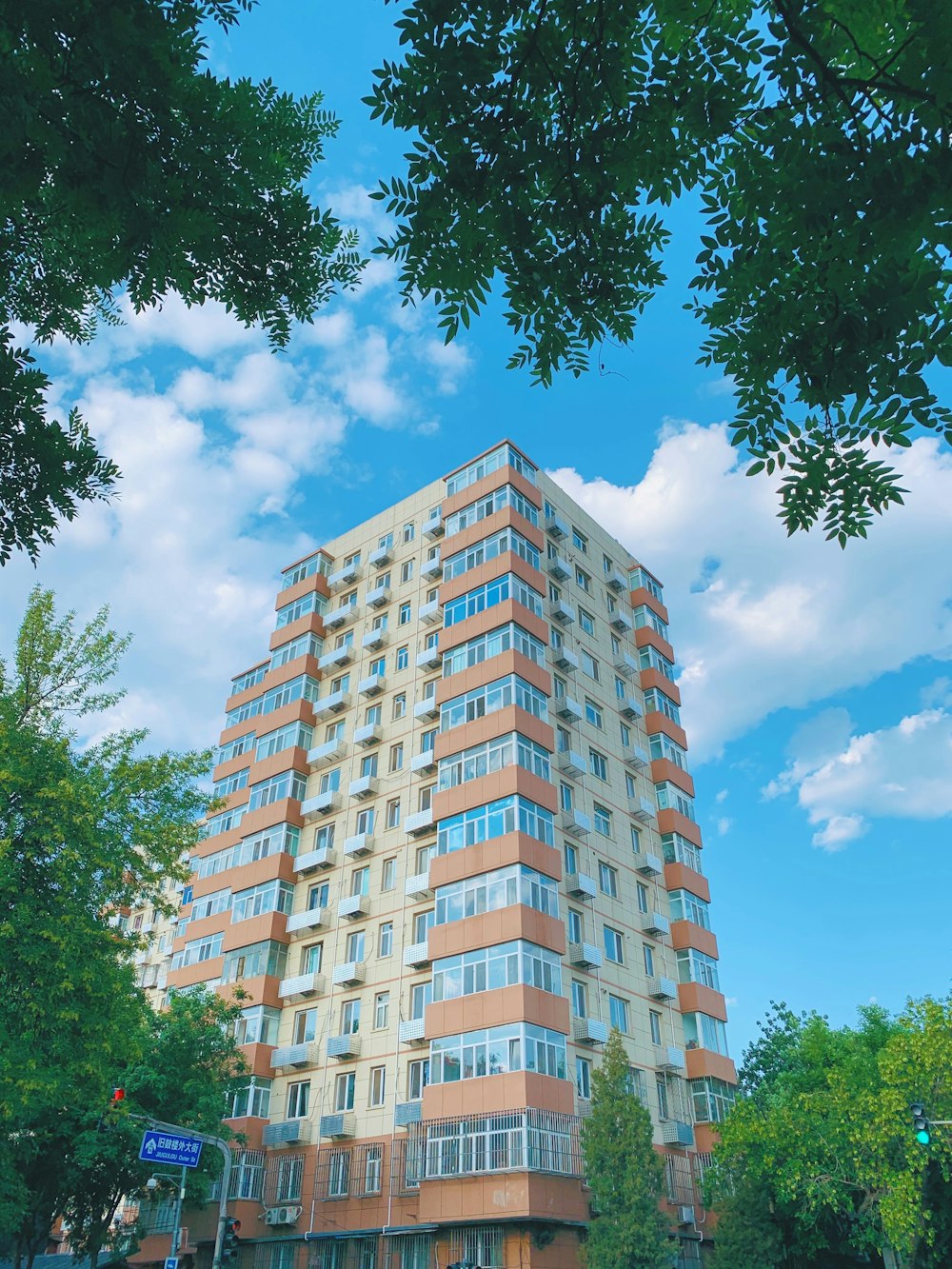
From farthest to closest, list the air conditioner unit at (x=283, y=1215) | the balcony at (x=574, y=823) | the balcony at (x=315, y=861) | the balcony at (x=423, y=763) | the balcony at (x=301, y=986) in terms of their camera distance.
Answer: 1. the balcony at (x=315, y=861)
2. the balcony at (x=423, y=763)
3. the balcony at (x=301, y=986)
4. the balcony at (x=574, y=823)
5. the air conditioner unit at (x=283, y=1215)

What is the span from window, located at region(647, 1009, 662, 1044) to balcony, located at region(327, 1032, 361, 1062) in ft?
31.8

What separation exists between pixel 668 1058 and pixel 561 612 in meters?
15.9

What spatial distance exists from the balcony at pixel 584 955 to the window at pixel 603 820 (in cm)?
482

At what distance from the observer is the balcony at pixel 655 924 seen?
33844 mm

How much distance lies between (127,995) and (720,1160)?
18.3m

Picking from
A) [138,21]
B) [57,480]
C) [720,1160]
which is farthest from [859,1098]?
[138,21]

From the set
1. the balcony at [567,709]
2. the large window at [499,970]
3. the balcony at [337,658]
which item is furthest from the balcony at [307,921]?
the balcony at [567,709]

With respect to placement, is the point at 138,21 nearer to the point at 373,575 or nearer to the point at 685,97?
the point at 685,97

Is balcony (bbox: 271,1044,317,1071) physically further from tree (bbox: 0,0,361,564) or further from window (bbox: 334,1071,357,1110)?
tree (bbox: 0,0,361,564)

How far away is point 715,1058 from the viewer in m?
33.0

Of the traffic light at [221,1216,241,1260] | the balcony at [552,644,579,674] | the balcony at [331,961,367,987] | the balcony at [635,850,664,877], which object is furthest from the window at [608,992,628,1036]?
the traffic light at [221,1216,241,1260]

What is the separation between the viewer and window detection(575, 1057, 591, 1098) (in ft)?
90.3

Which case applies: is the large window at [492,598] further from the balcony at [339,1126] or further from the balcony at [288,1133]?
the balcony at [288,1133]

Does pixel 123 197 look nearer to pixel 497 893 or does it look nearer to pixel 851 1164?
pixel 497 893
